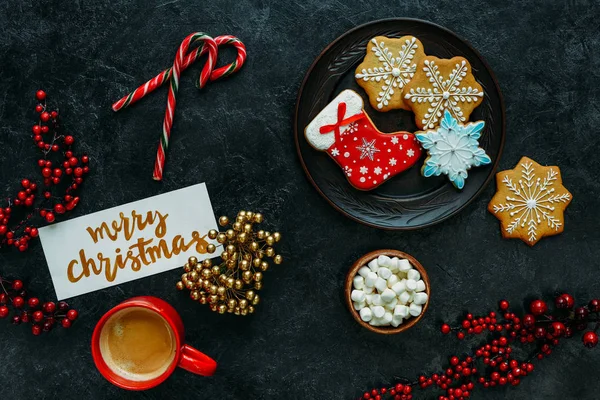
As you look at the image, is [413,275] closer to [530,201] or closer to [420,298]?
[420,298]

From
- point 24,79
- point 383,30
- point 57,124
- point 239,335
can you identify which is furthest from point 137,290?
point 383,30

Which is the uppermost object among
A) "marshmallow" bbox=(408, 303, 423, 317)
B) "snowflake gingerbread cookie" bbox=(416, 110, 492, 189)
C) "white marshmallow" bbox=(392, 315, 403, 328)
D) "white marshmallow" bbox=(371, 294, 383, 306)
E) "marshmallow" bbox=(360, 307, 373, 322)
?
"snowflake gingerbread cookie" bbox=(416, 110, 492, 189)

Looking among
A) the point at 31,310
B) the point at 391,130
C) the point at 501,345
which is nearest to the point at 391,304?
the point at 501,345

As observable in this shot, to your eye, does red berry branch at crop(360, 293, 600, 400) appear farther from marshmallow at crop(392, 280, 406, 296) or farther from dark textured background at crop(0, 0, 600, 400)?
marshmallow at crop(392, 280, 406, 296)

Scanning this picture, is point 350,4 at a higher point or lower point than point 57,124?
higher

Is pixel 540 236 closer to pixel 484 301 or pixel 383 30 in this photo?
pixel 484 301

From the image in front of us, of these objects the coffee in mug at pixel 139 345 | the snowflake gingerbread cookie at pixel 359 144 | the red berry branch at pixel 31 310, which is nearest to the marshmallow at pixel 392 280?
the snowflake gingerbread cookie at pixel 359 144

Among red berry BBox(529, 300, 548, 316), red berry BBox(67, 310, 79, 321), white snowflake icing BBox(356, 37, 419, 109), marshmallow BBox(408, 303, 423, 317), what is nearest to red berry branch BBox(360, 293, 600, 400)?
red berry BBox(529, 300, 548, 316)
